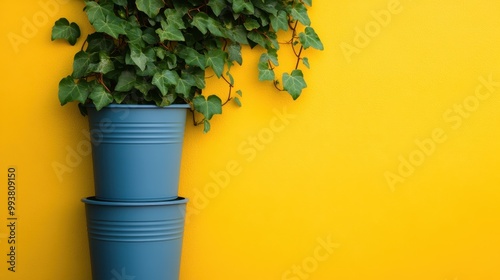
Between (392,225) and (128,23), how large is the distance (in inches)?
54.6

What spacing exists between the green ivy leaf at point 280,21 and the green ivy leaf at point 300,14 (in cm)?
4

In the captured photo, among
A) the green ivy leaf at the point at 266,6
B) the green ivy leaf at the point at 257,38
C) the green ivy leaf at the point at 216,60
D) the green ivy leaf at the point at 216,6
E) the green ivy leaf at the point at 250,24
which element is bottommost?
the green ivy leaf at the point at 216,60

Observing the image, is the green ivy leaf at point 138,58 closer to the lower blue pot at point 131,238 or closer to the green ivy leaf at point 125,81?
the green ivy leaf at point 125,81

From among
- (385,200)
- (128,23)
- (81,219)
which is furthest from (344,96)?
(81,219)

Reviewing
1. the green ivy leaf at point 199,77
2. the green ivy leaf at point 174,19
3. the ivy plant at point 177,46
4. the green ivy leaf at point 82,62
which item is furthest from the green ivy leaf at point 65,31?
the green ivy leaf at point 199,77

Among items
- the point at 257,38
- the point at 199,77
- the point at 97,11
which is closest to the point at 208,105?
the point at 199,77

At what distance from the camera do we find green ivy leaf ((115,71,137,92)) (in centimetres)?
341

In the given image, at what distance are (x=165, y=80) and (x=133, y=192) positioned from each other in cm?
44

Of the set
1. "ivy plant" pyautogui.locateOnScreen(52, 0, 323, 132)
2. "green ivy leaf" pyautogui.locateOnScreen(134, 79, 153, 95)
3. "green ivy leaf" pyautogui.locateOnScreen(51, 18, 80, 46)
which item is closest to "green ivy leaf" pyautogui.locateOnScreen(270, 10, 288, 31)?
"ivy plant" pyautogui.locateOnScreen(52, 0, 323, 132)

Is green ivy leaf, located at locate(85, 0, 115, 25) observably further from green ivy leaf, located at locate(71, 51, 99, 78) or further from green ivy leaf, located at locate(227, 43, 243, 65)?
green ivy leaf, located at locate(227, 43, 243, 65)

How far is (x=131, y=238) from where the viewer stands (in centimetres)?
339

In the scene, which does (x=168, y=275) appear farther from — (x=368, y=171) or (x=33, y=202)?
(x=368, y=171)

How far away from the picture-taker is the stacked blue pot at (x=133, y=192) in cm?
338

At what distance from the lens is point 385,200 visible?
380 cm
